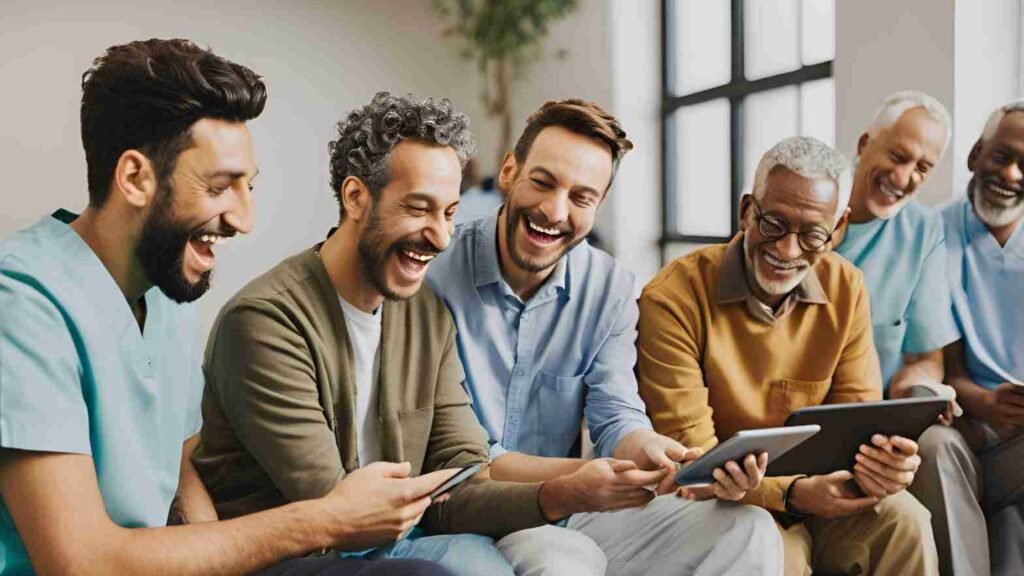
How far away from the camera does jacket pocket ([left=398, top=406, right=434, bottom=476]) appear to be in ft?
5.68

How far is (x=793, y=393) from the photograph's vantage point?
2.15 metres

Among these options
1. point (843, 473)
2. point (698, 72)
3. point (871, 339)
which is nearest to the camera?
point (843, 473)

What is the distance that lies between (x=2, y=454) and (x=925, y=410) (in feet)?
4.99

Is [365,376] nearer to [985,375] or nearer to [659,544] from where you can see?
[659,544]

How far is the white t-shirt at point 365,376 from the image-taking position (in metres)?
1.71

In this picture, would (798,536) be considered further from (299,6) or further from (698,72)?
(299,6)

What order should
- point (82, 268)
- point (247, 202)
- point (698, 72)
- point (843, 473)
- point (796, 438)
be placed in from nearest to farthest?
point (82, 268) < point (247, 202) < point (796, 438) < point (843, 473) < point (698, 72)

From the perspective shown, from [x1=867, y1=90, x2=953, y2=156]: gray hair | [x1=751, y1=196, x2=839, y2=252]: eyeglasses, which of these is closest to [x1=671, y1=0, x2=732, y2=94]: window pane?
[x1=867, y1=90, x2=953, y2=156]: gray hair

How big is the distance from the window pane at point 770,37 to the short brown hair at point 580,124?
225cm

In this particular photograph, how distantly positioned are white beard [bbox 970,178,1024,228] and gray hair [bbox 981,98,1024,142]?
0.11 meters

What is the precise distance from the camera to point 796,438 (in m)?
1.70

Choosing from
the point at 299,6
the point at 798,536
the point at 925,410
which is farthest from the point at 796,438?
the point at 299,6

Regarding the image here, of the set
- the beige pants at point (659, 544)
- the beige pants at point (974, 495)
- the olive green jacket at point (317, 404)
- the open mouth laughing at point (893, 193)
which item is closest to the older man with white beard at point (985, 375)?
the beige pants at point (974, 495)

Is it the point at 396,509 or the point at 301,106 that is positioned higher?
the point at 301,106
